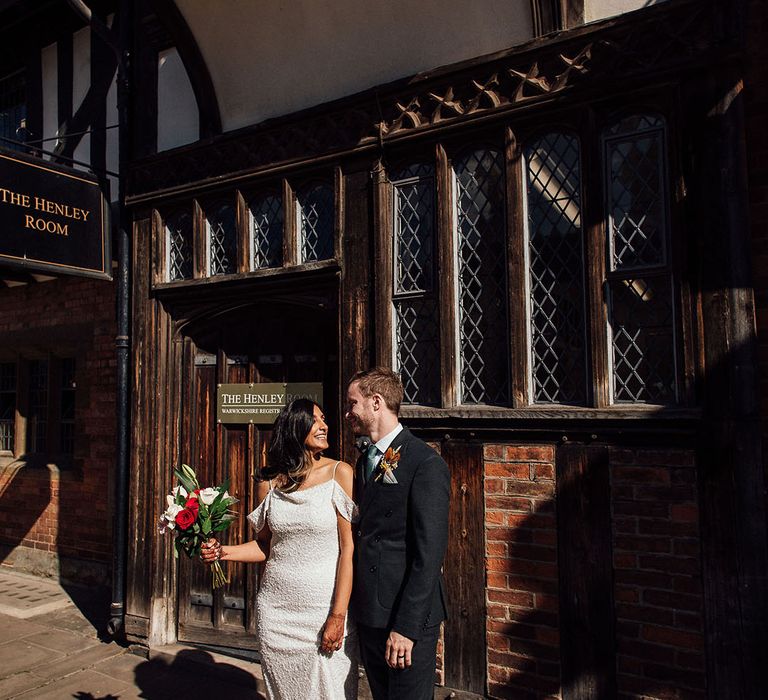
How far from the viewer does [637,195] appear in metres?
3.49

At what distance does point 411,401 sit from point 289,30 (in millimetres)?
3054

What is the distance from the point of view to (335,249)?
176 inches

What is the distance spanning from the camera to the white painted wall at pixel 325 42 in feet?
13.6

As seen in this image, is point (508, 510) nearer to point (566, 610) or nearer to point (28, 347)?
point (566, 610)

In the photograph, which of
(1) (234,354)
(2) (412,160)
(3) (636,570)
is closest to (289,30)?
(2) (412,160)

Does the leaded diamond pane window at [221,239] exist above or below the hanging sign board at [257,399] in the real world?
above

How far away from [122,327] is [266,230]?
1614 mm

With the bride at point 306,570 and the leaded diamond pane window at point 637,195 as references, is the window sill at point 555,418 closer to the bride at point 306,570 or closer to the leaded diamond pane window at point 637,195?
the leaded diamond pane window at point 637,195

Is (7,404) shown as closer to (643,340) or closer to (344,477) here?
(344,477)

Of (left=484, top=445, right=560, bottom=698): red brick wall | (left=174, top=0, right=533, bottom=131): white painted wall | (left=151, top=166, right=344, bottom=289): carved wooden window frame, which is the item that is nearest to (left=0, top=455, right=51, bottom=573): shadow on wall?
(left=151, top=166, right=344, bottom=289): carved wooden window frame


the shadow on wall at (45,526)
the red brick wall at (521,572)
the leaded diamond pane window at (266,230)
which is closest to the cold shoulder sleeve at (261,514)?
the red brick wall at (521,572)

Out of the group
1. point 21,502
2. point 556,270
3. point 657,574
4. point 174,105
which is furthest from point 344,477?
point 21,502

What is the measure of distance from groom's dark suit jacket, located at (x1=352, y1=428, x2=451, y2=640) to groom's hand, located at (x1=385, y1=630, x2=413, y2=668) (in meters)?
0.03

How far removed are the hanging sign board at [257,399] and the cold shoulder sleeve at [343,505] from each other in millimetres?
1981
